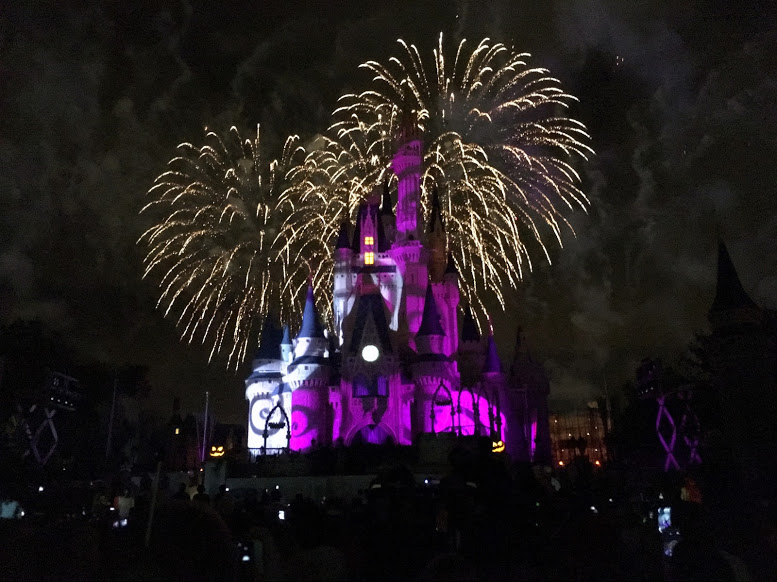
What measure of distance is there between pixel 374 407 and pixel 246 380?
1766cm

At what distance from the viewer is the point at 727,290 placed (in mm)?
44125

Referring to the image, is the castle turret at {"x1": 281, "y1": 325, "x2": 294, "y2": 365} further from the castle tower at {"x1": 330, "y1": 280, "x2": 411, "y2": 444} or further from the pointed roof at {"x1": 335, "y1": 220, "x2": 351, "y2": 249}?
the pointed roof at {"x1": 335, "y1": 220, "x2": 351, "y2": 249}

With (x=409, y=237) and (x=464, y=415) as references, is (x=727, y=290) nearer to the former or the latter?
→ (x=464, y=415)

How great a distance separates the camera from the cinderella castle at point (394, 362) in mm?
57156

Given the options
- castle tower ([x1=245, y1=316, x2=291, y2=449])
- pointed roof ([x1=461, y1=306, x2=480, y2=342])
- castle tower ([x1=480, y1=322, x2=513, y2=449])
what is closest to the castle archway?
castle tower ([x1=245, y1=316, x2=291, y2=449])

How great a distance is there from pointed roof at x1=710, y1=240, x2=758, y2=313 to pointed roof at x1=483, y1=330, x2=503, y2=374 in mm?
25167

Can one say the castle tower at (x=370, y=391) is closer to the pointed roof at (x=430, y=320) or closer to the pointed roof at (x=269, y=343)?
the pointed roof at (x=430, y=320)

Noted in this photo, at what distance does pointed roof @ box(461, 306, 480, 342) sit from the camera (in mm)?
73312

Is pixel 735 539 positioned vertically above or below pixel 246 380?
below

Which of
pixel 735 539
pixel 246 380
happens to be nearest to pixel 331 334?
pixel 246 380

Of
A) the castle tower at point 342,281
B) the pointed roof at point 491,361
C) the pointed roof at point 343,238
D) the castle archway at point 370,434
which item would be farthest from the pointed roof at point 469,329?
the castle archway at point 370,434

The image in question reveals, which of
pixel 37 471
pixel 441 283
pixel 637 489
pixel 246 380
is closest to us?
pixel 637 489

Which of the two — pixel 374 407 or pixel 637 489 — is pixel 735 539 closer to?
pixel 637 489

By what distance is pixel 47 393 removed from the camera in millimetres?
35438
